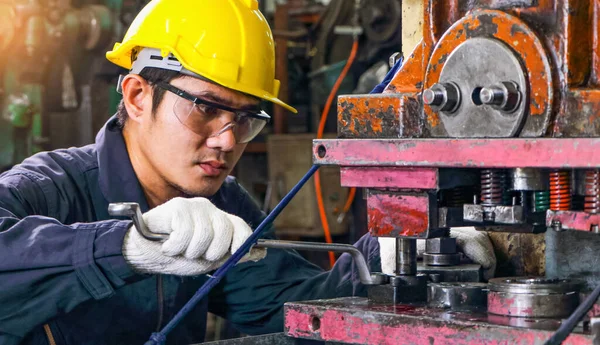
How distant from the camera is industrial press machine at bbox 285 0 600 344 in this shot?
46.3 inches

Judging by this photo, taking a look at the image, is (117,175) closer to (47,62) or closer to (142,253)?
(142,253)

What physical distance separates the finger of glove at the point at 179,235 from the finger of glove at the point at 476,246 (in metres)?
0.58

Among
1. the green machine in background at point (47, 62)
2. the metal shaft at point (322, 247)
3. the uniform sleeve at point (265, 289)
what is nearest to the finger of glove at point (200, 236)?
the metal shaft at point (322, 247)

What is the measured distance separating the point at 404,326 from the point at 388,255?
55 cm

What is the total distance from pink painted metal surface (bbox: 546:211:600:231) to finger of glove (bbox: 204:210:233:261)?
0.54m

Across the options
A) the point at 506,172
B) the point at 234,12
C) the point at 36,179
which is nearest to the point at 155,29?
the point at 234,12

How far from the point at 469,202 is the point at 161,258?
1.67 feet

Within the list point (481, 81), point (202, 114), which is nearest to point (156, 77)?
point (202, 114)

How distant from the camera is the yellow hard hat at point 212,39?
197 cm

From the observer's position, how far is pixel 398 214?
135cm

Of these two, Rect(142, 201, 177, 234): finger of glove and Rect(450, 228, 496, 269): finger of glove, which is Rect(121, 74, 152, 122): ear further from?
Rect(450, 228, 496, 269): finger of glove

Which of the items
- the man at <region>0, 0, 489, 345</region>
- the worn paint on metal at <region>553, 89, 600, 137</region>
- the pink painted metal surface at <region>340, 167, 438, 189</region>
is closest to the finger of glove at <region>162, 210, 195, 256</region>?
the pink painted metal surface at <region>340, 167, 438, 189</region>

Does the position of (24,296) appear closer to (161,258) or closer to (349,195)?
(161,258)

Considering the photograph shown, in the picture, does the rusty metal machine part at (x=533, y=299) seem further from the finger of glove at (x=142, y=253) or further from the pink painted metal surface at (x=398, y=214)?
the finger of glove at (x=142, y=253)
